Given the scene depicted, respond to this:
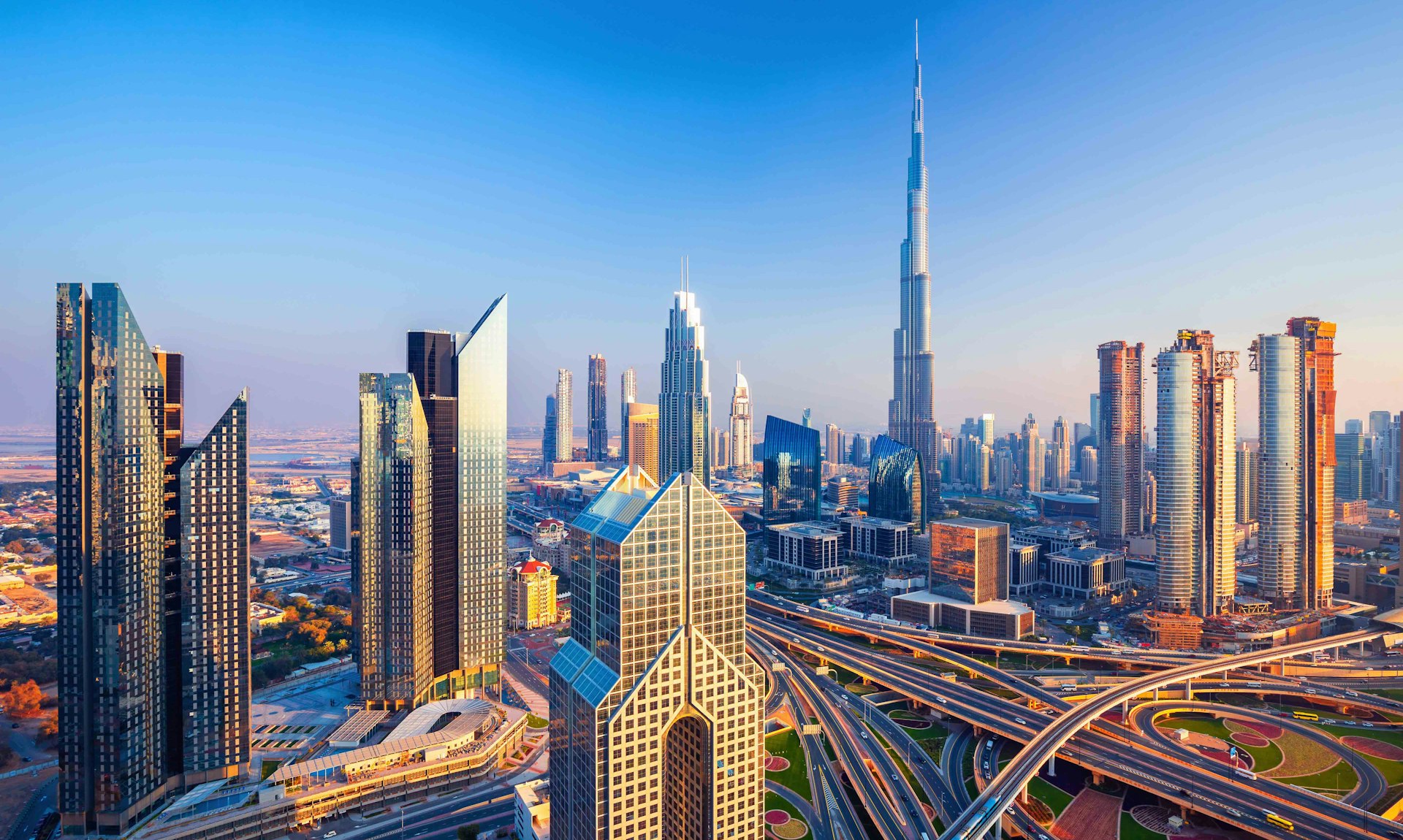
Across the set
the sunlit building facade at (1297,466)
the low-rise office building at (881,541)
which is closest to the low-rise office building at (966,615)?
the sunlit building facade at (1297,466)

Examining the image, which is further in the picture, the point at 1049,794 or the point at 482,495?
the point at 482,495

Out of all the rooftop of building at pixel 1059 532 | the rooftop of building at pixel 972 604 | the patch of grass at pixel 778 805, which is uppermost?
the rooftop of building at pixel 1059 532

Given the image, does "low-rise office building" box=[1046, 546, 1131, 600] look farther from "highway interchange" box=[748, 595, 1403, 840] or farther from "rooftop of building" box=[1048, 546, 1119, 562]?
"highway interchange" box=[748, 595, 1403, 840]

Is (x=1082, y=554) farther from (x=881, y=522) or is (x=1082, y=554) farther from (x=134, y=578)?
(x=134, y=578)

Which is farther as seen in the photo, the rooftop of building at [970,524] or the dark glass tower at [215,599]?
the rooftop of building at [970,524]

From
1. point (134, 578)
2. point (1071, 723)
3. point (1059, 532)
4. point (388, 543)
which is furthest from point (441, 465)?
point (1059, 532)

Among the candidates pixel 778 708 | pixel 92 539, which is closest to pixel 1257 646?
pixel 778 708

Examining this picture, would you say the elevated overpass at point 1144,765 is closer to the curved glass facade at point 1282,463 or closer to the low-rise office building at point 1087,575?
the low-rise office building at point 1087,575
